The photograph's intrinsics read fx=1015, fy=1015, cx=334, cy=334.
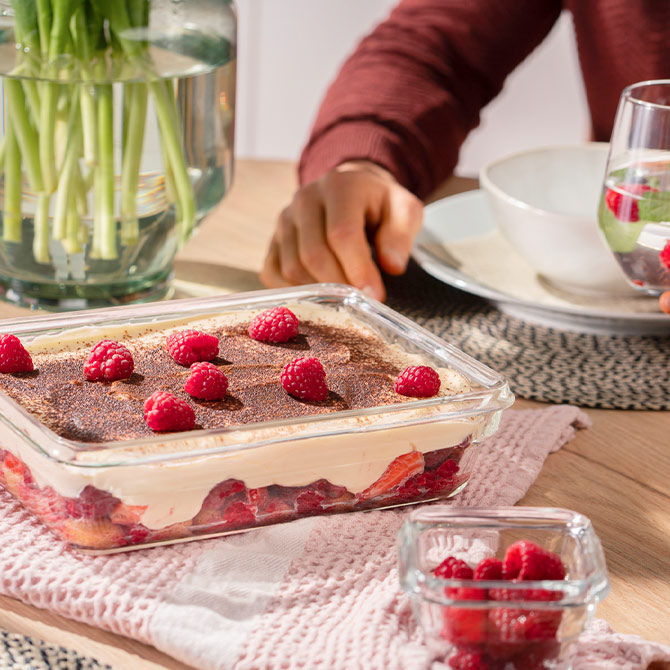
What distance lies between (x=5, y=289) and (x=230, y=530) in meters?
0.65

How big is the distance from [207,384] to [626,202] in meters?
0.58

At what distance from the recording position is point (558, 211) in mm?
1683

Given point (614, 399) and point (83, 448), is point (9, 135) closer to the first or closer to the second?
point (83, 448)

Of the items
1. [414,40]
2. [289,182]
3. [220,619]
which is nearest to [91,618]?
[220,619]

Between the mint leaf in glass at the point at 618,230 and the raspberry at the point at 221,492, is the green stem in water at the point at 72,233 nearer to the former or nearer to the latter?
the raspberry at the point at 221,492

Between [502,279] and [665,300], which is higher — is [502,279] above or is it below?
below

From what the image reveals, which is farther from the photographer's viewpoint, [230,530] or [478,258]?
[478,258]

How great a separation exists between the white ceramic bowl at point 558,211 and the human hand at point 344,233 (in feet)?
0.48

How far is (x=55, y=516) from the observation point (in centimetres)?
84

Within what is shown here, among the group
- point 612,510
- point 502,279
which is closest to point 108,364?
point 612,510

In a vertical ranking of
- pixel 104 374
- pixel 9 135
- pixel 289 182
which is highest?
pixel 9 135

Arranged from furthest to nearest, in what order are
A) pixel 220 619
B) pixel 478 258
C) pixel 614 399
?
pixel 478 258
pixel 614 399
pixel 220 619

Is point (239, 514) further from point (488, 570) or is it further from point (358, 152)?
point (358, 152)

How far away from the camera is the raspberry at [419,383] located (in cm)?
96
